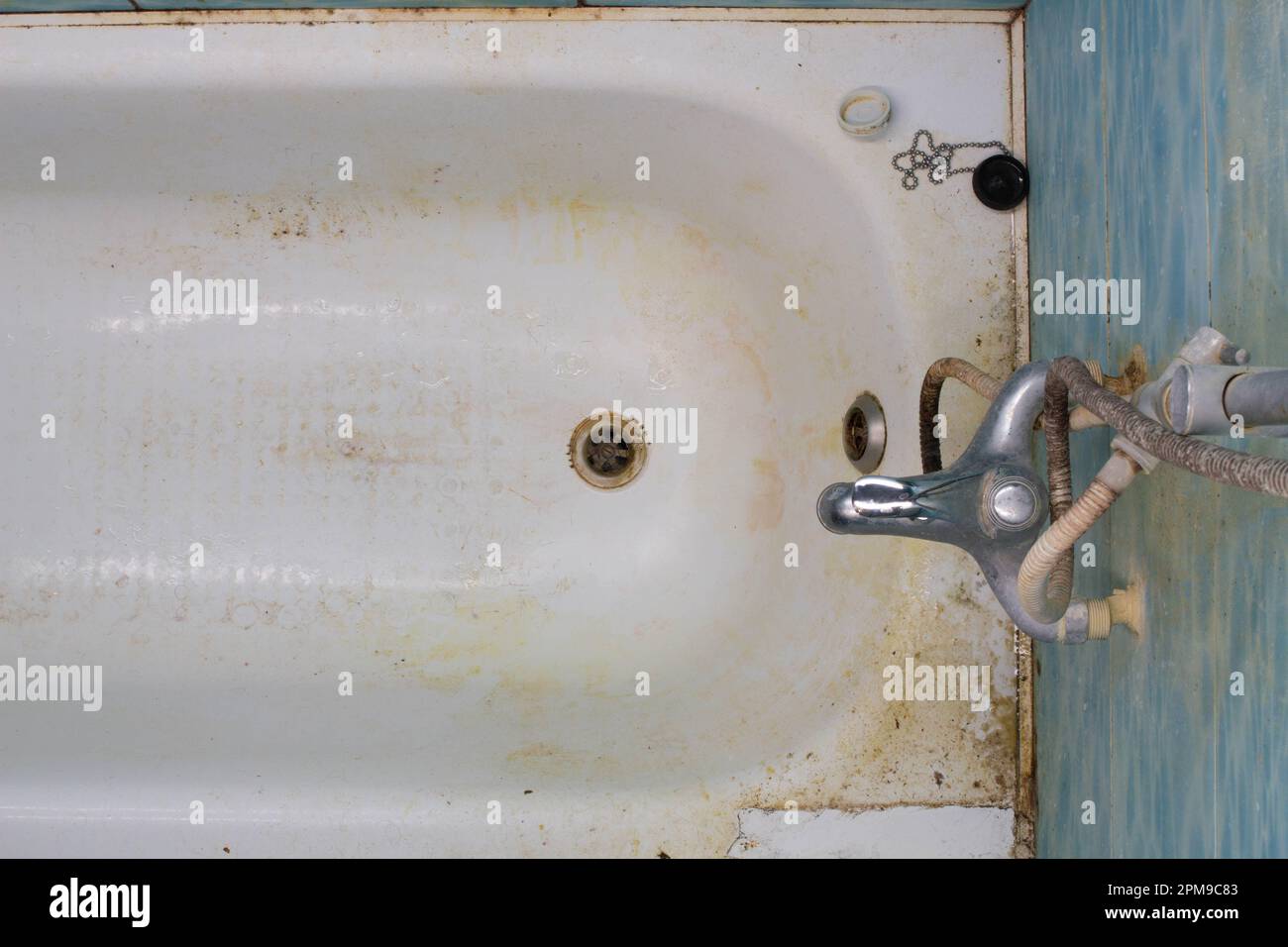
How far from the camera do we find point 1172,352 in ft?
1.93

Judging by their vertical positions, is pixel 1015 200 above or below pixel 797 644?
above

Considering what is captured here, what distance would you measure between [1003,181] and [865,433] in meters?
0.25

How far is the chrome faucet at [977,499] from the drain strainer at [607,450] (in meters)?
0.53

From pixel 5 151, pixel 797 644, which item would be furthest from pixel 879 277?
pixel 5 151

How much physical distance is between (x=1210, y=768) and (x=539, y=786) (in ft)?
1.78

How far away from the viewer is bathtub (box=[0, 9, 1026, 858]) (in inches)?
33.0

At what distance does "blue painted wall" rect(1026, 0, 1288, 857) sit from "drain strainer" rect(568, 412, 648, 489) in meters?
0.49

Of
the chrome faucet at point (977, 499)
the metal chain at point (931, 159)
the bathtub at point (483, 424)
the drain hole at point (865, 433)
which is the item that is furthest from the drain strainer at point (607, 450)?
the chrome faucet at point (977, 499)

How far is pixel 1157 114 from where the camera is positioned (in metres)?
0.60

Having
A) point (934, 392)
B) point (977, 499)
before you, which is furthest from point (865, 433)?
point (977, 499)

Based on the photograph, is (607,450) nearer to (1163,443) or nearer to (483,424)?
(483,424)

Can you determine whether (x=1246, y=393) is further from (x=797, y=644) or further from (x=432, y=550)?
(x=432, y=550)

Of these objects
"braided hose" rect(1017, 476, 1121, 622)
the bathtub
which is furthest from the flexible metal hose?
the bathtub

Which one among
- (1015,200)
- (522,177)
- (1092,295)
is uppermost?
(522,177)
